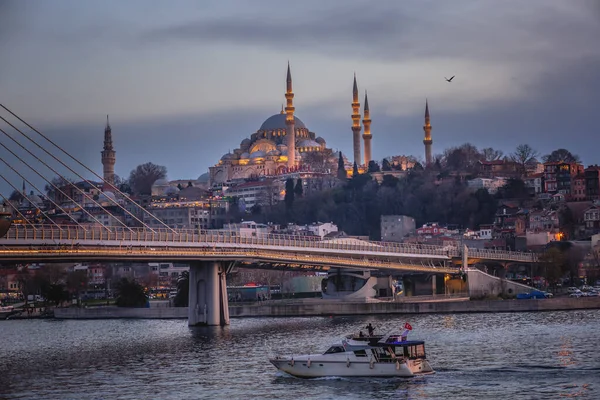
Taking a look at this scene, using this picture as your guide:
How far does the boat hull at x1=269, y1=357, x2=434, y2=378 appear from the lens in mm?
44312

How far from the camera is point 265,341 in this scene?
59844mm

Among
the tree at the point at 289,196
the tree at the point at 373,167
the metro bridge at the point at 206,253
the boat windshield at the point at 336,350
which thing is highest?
the tree at the point at 373,167

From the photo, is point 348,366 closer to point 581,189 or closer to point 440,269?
point 440,269

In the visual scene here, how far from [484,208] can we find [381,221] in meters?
11.9

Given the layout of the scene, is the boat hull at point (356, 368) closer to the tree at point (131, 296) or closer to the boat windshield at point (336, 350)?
the boat windshield at point (336, 350)

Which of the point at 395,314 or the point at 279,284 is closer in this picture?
the point at 395,314

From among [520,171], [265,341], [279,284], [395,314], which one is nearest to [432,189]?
Answer: [520,171]

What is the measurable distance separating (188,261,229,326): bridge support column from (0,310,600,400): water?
3.09 feet

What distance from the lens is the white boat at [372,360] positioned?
4441cm

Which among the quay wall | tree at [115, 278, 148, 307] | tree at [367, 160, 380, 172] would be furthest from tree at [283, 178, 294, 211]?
the quay wall

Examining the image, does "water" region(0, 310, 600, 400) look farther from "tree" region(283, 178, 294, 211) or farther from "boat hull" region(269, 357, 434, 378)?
"tree" region(283, 178, 294, 211)

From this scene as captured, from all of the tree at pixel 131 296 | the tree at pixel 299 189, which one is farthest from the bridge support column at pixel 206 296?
the tree at pixel 299 189

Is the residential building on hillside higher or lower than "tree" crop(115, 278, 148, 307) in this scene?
higher

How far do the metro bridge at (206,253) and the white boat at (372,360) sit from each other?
17232 millimetres
